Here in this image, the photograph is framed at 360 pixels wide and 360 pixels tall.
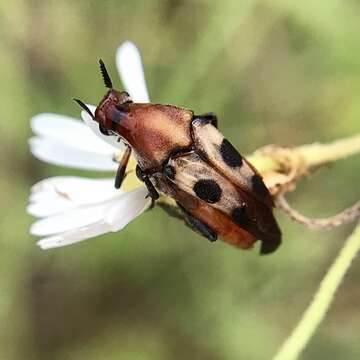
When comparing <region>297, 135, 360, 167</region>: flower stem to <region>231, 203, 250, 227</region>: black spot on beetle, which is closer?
<region>231, 203, 250, 227</region>: black spot on beetle

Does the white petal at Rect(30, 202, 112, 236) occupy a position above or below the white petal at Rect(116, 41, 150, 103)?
below

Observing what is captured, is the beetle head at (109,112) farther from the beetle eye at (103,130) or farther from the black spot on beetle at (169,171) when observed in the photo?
the black spot on beetle at (169,171)

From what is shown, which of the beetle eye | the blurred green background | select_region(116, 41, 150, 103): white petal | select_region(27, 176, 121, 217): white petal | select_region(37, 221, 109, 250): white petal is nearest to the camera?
select_region(37, 221, 109, 250): white petal

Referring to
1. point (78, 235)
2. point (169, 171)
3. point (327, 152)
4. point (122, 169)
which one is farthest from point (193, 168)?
point (327, 152)

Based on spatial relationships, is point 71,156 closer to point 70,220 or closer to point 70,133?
point 70,133

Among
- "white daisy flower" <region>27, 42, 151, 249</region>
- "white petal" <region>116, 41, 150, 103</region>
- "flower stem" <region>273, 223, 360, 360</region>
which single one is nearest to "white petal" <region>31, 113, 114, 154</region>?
"white daisy flower" <region>27, 42, 151, 249</region>

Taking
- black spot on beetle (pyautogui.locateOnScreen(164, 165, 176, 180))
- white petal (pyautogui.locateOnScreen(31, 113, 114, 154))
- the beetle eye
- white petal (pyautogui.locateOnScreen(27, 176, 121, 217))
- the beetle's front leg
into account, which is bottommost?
white petal (pyautogui.locateOnScreen(27, 176, 121, 217))

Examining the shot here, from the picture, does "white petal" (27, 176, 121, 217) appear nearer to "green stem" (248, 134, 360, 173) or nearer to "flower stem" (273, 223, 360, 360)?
"green stem" (248, 134, 360, 173)
